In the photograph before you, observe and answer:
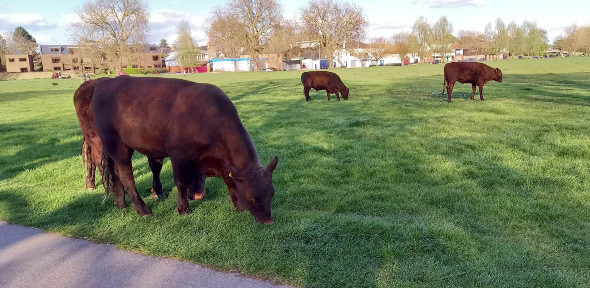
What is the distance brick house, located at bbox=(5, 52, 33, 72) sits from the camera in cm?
11100

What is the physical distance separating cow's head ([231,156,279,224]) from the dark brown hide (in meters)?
1.94

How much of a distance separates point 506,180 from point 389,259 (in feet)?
11.7

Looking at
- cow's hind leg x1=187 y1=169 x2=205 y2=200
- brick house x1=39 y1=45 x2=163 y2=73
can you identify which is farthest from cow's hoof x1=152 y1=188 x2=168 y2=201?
brick house x1=39 y1=45 x2=163 y2=73

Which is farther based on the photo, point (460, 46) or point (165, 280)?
point (460, 46)

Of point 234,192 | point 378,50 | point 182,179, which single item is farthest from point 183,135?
point 378,50

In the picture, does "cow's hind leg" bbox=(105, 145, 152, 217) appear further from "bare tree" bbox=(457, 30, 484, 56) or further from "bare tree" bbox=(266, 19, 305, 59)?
"bare tree" bbox=(457, 30, 484, 56)

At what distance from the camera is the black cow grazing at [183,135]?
15.6 feet

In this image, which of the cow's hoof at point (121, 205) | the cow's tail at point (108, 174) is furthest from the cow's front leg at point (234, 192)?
the cow's tail at point (108, 174)

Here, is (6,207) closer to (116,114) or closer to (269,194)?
(116,114)

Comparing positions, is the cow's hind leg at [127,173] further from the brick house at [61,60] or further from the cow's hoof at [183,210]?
the brick house at [61,60]

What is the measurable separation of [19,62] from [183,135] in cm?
13552

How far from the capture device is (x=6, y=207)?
19.3ft

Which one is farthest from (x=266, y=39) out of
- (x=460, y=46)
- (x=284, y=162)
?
(x=460, y=46)

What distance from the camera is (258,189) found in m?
4.59
